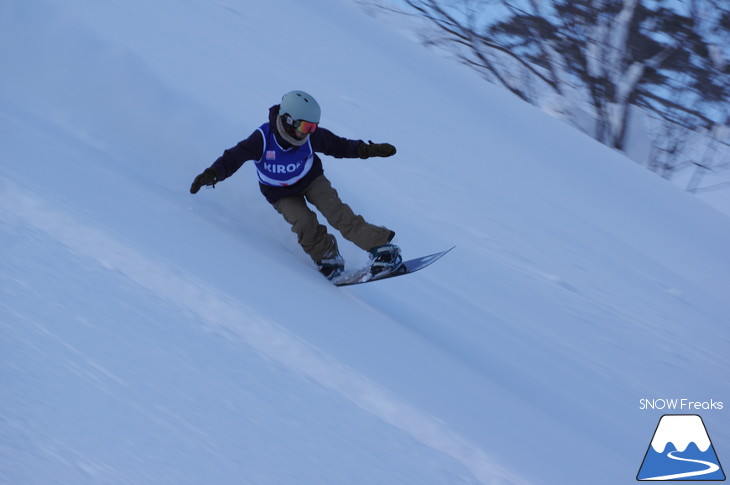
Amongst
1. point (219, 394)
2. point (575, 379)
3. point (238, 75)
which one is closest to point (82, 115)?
point (238, 75)

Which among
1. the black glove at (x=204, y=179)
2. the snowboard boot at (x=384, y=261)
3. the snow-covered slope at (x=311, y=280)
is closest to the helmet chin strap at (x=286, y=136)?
the black glove at (x=204, y=179)

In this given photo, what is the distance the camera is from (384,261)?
3.71 metres

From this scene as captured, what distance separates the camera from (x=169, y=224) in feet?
10.4

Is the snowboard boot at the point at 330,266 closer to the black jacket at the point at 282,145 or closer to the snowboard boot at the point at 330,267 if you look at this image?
the snowboard boot at the point at 330,267

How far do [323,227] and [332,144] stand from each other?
1.54 ft

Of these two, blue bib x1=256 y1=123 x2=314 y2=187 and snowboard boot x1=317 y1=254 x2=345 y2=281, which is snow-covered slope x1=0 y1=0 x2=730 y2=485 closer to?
snowboard boot x1=317 y1=254 x2=345 y2=281

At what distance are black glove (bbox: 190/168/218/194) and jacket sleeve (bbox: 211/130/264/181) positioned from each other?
4cm

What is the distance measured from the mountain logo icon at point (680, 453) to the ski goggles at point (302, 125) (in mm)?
2201

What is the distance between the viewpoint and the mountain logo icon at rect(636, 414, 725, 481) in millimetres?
3031

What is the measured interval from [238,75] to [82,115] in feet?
5.12

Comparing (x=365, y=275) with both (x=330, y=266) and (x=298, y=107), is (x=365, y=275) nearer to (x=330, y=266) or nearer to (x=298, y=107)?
(x=330, y=266)

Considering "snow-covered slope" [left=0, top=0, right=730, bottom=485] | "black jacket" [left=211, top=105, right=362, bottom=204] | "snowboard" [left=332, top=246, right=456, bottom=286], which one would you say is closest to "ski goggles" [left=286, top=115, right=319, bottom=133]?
"black jacket" [left=211, top=105, right=362, bottom=204]

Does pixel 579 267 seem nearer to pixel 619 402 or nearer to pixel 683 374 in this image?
pixel 683 374

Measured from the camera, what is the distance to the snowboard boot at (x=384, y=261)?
3.70 metres
